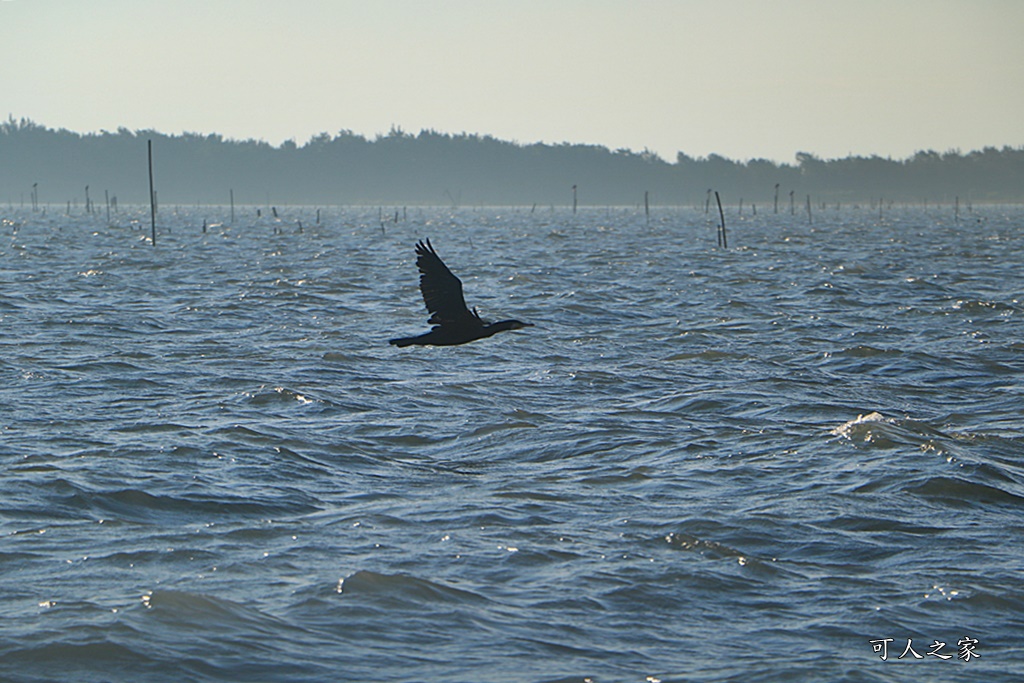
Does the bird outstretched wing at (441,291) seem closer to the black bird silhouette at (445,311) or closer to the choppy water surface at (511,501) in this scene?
the black bird silhouette at (445,311)

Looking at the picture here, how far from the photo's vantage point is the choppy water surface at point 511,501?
816 cm

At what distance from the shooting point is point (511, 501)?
11281mm

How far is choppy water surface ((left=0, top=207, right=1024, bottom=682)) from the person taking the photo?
8.16 metres

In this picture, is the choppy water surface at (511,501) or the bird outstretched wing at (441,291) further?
the bird outstretched wing at (441,291)

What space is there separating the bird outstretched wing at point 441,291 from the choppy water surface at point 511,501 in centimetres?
127

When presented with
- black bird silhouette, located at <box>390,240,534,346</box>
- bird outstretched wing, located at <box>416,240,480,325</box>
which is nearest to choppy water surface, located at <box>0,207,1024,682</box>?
black bird silhouette, located at <box>390,240,534,346</box>

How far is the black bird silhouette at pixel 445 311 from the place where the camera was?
13.0m

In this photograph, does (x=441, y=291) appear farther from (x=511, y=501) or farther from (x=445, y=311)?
(x=511, y=501)

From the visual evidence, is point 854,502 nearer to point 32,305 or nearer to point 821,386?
point 821,386

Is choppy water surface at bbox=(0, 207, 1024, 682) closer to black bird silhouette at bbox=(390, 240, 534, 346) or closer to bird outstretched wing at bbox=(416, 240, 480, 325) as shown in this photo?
black bird silhouette at bbox=(390, 240, 534, 346)

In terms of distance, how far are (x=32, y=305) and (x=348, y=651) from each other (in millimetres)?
21134

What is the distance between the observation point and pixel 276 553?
971 centimetres

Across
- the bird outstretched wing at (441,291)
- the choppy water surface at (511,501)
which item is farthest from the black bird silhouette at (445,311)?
the choppy water surface at (511,501)

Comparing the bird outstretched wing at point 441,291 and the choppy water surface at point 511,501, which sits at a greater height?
the bird outstretched wing at point 441,291
